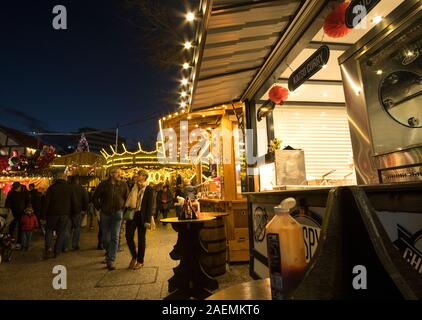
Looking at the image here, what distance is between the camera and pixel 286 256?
3.60 feet

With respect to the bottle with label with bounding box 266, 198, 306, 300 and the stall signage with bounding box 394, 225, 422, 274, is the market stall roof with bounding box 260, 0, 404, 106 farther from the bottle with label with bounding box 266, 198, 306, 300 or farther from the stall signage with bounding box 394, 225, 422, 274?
the bottle with label with bounding box 266, 198, 306, 300

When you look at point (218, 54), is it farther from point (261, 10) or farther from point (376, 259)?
point (376, 259)

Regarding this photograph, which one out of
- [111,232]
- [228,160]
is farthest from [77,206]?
[228,160]

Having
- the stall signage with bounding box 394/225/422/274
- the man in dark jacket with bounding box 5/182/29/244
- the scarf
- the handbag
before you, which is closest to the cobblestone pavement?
the handbag

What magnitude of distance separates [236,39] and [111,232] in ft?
16.3

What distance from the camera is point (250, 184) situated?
6648 mm

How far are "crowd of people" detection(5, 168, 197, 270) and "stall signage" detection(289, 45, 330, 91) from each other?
3051mm

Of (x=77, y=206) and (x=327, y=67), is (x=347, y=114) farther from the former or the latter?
(x=77, y=206)

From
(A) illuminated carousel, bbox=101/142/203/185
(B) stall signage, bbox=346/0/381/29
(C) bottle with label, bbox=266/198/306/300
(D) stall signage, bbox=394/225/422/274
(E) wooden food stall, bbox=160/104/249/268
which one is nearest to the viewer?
(C) bottle with label, bbox=266/198/306/300

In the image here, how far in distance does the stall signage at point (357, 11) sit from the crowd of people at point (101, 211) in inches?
151

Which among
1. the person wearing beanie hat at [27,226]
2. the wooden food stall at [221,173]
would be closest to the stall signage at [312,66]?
the wooden food stall at [221,173]

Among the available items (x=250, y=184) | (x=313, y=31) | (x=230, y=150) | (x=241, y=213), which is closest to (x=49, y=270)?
(x=241, y=213)

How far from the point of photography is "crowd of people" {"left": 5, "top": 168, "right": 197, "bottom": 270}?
567 cm

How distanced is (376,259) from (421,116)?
2.62 meters
